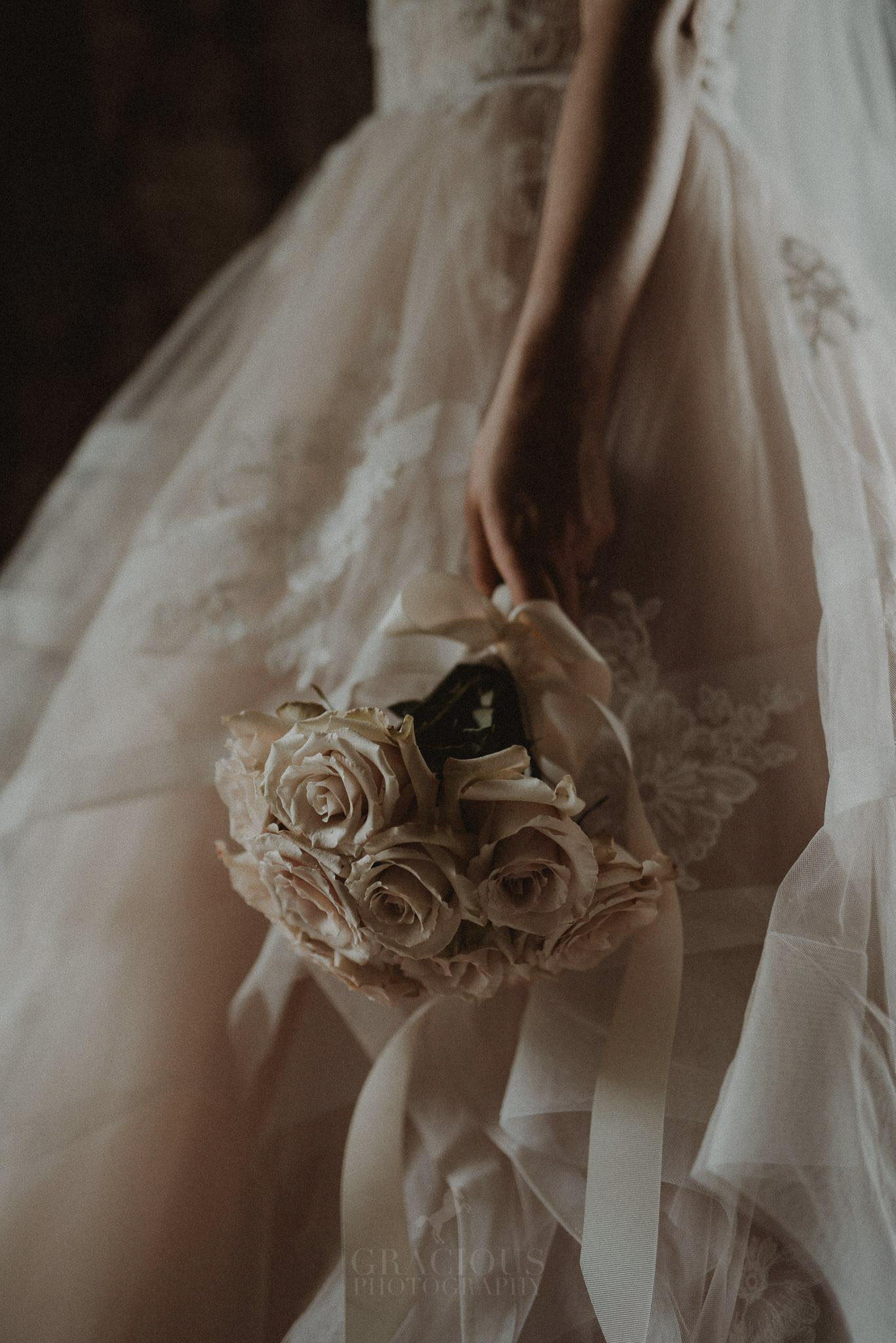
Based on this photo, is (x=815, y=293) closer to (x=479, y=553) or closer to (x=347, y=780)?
(x=479, y=553)

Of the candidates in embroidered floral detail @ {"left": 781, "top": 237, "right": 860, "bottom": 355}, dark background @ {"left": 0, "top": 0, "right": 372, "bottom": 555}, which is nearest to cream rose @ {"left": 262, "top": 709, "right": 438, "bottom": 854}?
embroidered floral detail @ {"left": 781, "top": 237, "right": 860, "bottom": 355}

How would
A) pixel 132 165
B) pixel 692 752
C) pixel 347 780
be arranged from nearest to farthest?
pixel 347 780
pixel 692 752
pixel 132 165

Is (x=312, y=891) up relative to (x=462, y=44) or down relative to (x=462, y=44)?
down

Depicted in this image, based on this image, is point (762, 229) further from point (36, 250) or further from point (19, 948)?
point (36, 250)

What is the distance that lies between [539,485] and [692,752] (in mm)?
183

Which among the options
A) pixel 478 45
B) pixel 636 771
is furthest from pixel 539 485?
pixel 478 45

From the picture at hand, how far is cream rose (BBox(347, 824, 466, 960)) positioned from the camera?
40 centimetres

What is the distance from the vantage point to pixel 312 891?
0.43 metres

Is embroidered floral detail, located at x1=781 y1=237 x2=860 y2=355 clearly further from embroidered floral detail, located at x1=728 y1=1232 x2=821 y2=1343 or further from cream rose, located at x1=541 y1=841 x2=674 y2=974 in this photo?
embroidered floral detail, located at x1=728 y1=1232 x2=821 y2=1343

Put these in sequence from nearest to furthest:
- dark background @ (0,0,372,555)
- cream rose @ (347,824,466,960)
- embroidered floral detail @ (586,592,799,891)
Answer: cream rose @ (347,824,466,960) → embroidered floral detail @ (586,592,799,891) → dark background @ (0,0,372,555)

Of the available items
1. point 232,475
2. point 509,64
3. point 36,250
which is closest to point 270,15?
point 36,250

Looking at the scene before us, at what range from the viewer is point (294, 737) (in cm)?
42

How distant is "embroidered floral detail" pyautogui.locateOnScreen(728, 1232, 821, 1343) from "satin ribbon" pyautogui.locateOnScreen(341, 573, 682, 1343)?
0.04 metres

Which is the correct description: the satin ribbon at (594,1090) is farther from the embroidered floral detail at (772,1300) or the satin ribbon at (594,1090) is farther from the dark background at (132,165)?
the dark background at (132,165)
